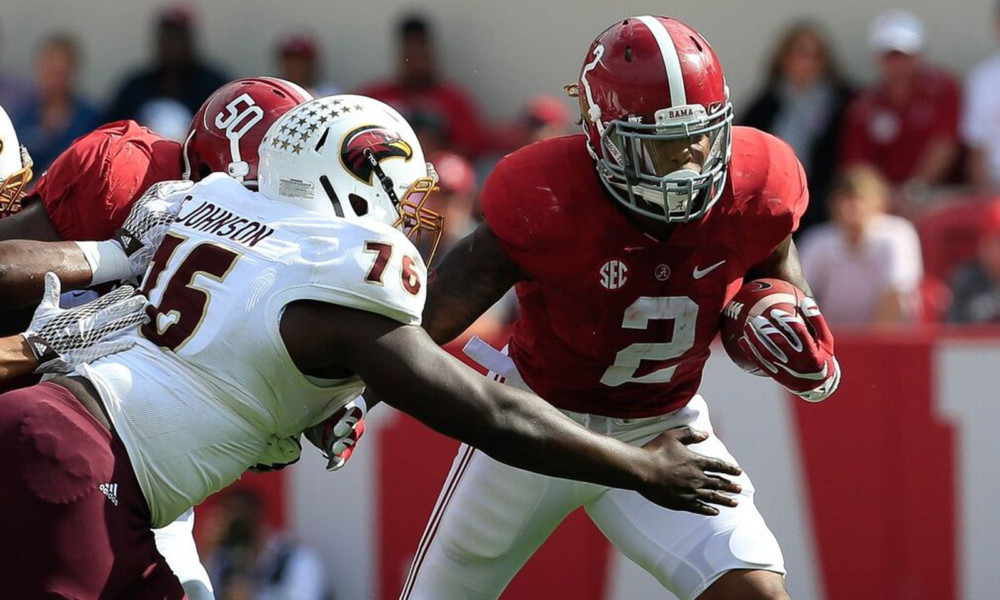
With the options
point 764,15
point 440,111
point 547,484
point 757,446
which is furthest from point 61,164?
point 764,15

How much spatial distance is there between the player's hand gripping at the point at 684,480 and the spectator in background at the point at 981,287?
3.86 m

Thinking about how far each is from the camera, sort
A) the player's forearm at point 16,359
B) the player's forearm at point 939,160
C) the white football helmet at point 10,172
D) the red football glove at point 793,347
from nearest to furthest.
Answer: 1. the player's forearm at point 16,359
2. the red football glove at point 793,347
3. the white football helmet at point 10,172
4. the player's forearm at point 939,160

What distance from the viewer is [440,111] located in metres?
8.79

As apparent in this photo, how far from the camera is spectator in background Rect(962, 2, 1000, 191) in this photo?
7762 millimetres

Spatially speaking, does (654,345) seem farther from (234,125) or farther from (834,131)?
(834,131)

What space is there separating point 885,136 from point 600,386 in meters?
4.38

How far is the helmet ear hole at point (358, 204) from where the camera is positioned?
11.1ft

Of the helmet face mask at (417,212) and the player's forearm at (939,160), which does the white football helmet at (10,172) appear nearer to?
the helmet face mask at (417,212)

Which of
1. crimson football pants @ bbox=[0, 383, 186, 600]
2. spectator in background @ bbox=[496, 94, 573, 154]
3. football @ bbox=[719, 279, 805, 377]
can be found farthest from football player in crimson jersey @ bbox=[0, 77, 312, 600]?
spectator in background @ bbox=[496, 94, 573, 154]

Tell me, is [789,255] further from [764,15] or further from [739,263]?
[764,15]

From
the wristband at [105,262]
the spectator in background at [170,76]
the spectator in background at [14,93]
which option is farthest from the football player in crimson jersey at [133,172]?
the spectator in background at [14,93]

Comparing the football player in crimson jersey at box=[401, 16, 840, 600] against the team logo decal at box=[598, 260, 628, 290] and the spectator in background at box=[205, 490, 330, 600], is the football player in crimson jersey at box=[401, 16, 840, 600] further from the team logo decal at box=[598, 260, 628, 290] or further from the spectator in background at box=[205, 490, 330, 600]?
the spectator in background at box=[205, 490, 330, 600]

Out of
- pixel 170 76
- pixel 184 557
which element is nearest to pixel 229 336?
pixel 184 557

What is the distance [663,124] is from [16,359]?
1519 mm
